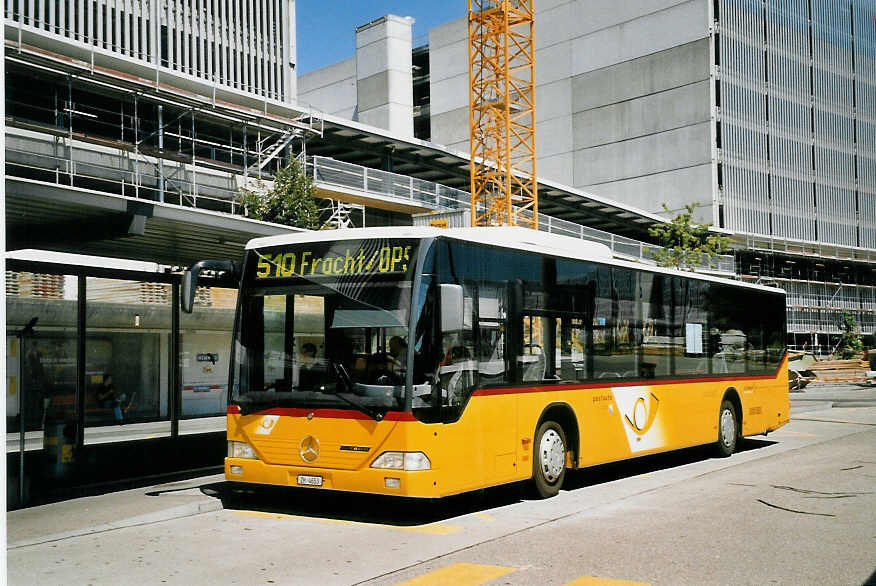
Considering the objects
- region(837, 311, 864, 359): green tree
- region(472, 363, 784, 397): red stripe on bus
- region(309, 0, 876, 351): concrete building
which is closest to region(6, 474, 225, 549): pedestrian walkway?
region(472, 363, 784, 397): red stripe on bus

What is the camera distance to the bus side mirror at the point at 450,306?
9.84 meters

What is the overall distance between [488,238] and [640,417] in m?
4.36

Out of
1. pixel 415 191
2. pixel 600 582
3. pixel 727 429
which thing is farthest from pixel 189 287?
pixel 415 191

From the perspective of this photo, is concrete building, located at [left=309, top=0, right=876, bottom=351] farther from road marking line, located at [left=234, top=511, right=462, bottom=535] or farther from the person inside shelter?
road marking line, located at [left=234, top=511, right=462, bottom=535]

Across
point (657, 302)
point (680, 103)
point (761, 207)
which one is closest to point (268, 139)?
point (657, 302)

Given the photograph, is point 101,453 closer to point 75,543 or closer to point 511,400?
point 75,543

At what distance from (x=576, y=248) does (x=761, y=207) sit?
66596 mm

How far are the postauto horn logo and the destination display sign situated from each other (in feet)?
14.7

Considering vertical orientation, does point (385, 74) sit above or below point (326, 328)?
above

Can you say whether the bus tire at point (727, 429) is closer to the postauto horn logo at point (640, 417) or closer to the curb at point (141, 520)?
the postauto horn logo at point (640, 417)

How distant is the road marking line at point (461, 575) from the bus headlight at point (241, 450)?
343 cm

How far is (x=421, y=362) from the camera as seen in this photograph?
9.64 metres

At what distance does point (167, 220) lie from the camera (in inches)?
476

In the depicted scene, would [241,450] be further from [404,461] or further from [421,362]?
[421,362]
